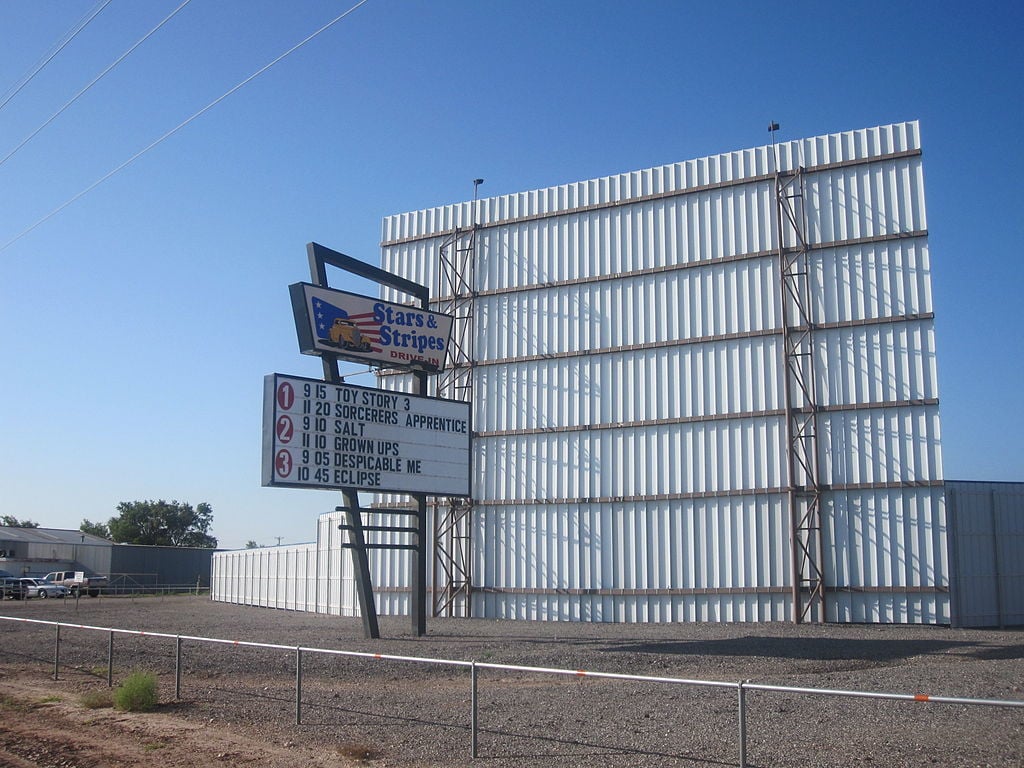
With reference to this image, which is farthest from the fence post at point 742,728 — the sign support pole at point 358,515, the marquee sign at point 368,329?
the marquee sign at point 368,329

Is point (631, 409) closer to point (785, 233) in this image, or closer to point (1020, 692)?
point (785, 233)

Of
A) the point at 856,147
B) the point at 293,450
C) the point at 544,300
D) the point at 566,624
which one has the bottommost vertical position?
the point at 566,624

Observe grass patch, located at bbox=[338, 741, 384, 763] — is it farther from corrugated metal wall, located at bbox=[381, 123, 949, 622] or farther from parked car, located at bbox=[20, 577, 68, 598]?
parked car, located at bbox=[20, 577, 68, 598]

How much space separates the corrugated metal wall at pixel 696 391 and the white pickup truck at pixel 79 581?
38.4 m

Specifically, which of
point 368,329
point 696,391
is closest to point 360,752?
point 368,329

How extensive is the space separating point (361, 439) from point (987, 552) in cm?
2098

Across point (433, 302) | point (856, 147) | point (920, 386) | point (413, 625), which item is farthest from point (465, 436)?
point (856, 147)

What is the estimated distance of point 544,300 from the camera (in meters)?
35.4

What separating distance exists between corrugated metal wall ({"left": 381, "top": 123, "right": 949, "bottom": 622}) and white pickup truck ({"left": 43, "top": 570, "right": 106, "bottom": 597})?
38387mm

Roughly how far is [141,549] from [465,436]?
6291 cm

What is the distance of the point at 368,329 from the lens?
82.9ft

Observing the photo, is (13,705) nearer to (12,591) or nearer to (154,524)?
(12,591)

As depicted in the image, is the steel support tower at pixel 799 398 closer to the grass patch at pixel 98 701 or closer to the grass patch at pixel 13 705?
the grass patch at pixel 98 701

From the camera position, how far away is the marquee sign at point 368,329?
77.4 ft
